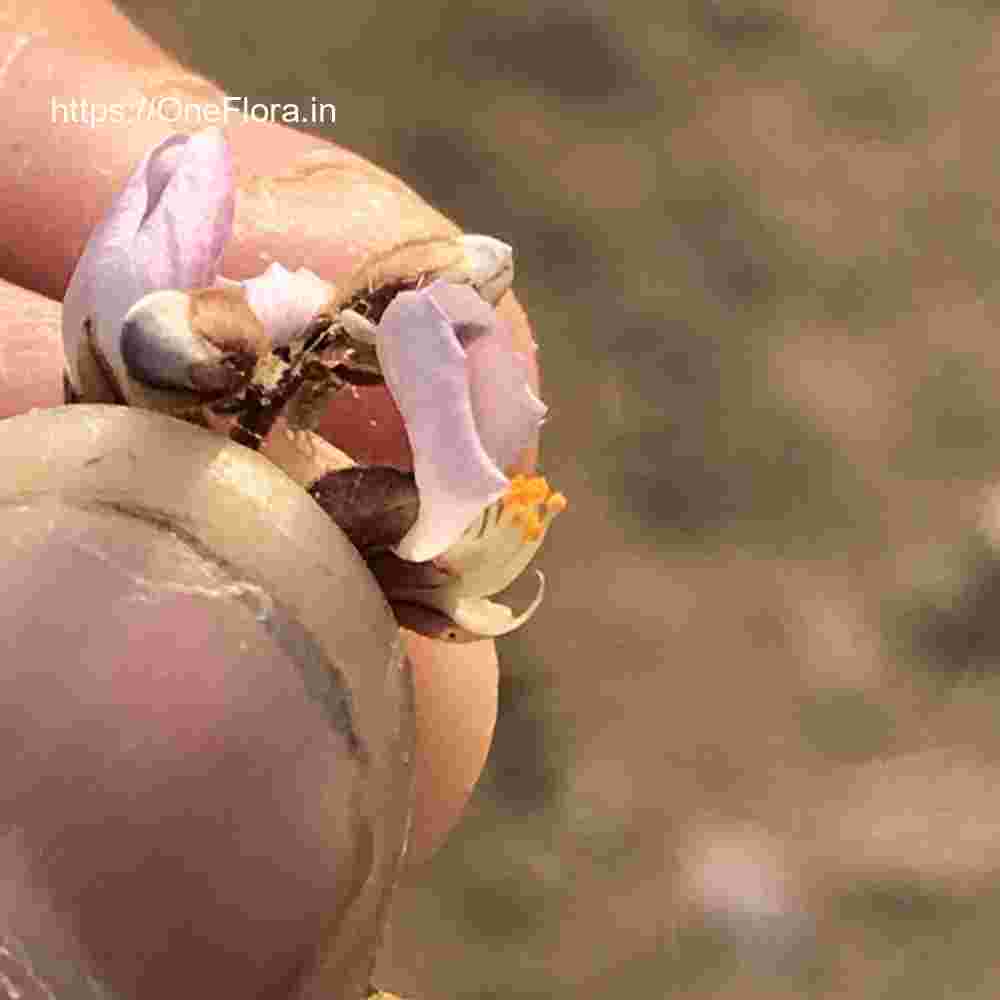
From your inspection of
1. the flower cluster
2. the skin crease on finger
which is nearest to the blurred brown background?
the skin crease on finger

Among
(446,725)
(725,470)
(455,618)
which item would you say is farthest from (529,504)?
(725,470)

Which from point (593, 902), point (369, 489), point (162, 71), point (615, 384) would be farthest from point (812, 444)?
point (369, 489)

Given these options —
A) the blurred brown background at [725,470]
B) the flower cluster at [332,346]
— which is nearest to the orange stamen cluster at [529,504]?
the flower cluster at [332,346]

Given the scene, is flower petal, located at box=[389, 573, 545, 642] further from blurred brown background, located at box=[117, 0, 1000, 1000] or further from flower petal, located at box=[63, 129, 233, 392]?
blurred brown background, located at box=[117, 0, 1000, 1000]

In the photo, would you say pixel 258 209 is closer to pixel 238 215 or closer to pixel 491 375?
pixel 238 215

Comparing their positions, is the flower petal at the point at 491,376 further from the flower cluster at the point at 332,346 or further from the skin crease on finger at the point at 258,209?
the skin crease on finger at the point at 258,209

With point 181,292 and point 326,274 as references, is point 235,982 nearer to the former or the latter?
point 181,292

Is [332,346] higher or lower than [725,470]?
higher
